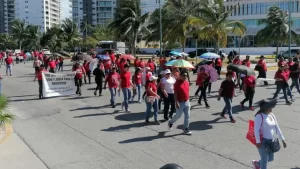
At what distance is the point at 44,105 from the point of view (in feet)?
51.3

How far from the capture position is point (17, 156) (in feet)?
27.0

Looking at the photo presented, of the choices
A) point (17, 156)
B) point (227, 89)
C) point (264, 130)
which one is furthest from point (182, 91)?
point (17, 156)

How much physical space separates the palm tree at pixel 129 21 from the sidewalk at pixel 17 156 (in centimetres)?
3266

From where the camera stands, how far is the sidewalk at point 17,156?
7602 mm

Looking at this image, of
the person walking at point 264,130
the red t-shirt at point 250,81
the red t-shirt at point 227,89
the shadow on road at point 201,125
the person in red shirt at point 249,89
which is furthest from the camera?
the red t-shirt at point 250,81

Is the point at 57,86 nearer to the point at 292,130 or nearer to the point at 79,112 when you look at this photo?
the point at 79,112

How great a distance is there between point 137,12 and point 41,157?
1405 inches

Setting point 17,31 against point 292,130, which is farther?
point 17,31

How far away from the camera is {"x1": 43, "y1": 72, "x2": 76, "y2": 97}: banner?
17.7 metres

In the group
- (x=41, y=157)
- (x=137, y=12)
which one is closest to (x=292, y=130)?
(x=41, y=157)

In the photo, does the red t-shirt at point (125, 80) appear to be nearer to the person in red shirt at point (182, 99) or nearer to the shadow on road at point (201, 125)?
the shadow on road at point (201, 125)

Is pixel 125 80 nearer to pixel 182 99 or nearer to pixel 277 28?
pixel 182 99

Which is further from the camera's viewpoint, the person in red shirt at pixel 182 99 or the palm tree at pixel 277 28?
the palm tree at pixel 277 28

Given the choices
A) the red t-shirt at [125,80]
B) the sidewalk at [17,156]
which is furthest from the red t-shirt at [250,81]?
the sidewalk at [17,156]
